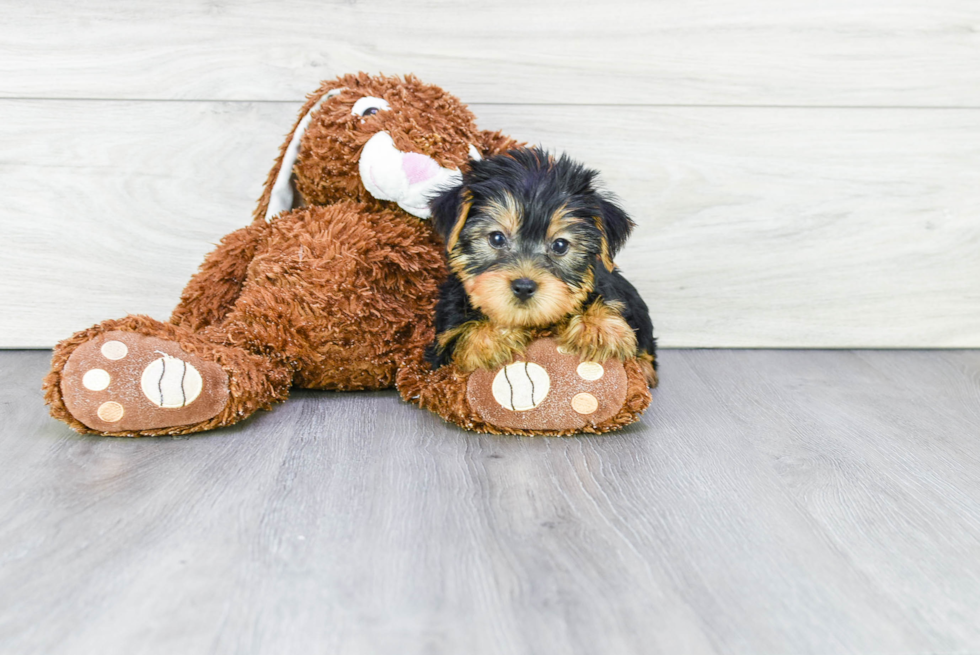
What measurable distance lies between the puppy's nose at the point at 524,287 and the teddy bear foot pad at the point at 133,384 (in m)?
0.69

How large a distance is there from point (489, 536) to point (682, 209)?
151 cm

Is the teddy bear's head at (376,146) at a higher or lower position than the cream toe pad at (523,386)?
higher

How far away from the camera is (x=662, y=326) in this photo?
2.63 metres

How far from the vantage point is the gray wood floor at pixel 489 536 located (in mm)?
1073

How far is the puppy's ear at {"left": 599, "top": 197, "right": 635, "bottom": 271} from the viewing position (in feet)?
5.71

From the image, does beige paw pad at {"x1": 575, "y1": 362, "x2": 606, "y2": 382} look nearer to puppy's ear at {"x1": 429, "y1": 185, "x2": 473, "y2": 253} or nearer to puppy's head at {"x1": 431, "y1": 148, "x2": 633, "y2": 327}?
puppy's head at {"x1": 431, "y1": 148, "x2": 633, "y2": 327}

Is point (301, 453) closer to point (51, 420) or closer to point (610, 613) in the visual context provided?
point (51, 420)

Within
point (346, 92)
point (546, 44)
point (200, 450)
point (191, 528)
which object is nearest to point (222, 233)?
point (346, 92)

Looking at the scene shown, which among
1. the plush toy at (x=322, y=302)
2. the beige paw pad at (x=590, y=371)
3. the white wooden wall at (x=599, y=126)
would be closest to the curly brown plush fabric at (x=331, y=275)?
the plush toy at (x=322, y=302)

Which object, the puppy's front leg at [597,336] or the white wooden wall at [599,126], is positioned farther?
the white wooden wall at [599,126]

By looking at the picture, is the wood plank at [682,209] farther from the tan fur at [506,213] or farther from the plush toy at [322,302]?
the tan fur at [506,213]

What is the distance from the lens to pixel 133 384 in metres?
1.66

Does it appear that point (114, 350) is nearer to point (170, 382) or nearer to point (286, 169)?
point (170, 382)

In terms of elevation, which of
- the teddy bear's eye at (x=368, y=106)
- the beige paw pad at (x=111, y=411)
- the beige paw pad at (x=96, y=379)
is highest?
the teddy bear's eye at (x=368, y=106)
